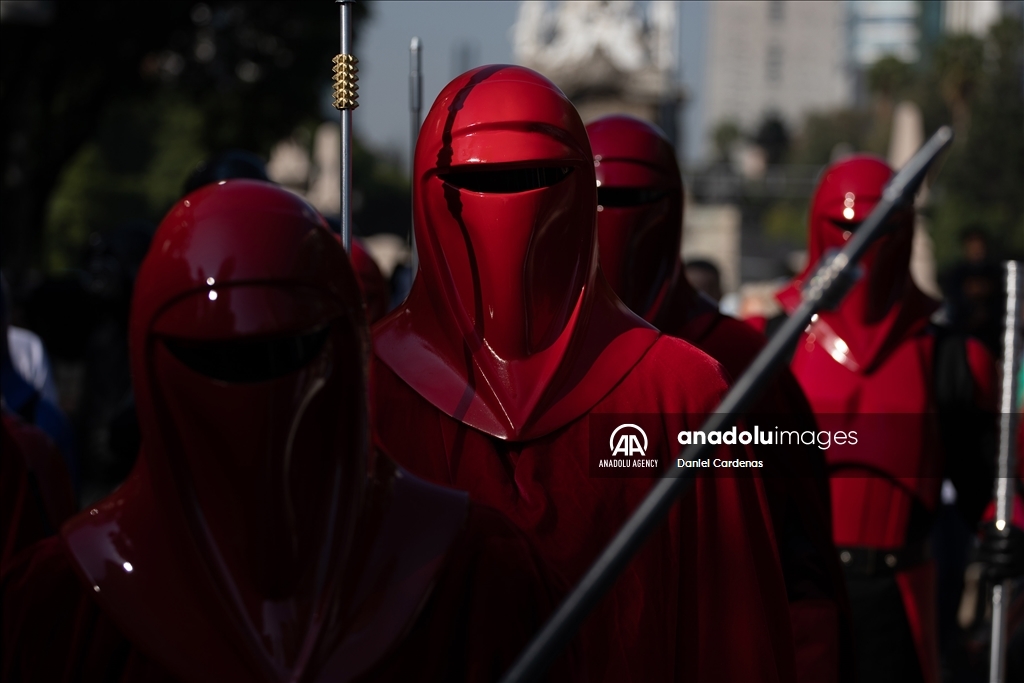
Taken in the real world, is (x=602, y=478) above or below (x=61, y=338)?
above

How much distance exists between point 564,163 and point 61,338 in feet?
20.5

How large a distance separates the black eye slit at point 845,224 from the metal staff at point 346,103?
8.08 ft

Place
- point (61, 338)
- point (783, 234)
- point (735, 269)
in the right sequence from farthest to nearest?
point (783, 234) < point (735, 269) < point (61, 338)

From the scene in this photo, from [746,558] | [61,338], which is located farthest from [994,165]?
[746,558]

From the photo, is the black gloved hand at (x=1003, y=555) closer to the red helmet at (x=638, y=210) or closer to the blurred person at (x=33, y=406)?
the red helmet at (x=638, y=210)

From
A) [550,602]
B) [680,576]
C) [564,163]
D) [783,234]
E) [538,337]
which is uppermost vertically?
[564,163]

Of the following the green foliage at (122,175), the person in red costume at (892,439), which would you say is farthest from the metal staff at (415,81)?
the green foliage at (122,175)

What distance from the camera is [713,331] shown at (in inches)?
154

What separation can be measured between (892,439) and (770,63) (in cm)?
12576

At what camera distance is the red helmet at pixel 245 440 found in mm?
1919

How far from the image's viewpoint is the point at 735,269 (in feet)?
95.4

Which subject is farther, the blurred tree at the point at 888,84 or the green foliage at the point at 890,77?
the green foliage at the point at 890,77

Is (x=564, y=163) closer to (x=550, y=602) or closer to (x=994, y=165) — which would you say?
(x=550, y=602)

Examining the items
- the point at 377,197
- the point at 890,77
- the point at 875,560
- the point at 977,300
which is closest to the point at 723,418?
the point at 875,560
